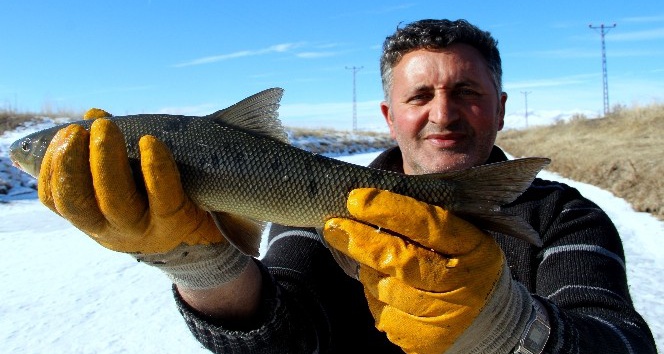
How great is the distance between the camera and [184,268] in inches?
88.4

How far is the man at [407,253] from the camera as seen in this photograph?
194 cm

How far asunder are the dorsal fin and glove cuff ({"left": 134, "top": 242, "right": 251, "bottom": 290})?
51 cm

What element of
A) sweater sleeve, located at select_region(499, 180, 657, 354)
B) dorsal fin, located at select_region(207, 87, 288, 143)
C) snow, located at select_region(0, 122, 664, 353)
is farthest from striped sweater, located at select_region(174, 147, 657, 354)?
snow, located at select_region(0, 122, 664, 353)

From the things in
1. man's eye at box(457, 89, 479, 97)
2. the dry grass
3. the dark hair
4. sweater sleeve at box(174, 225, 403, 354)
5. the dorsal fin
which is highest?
the dark hair

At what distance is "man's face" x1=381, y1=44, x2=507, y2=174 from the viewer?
2.94 m

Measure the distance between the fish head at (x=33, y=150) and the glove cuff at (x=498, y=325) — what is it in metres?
1.82

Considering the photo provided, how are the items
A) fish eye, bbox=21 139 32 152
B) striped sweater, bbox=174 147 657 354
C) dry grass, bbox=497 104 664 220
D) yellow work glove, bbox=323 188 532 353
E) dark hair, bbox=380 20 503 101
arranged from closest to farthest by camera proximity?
yellow work glove, bbox=323 188 532 353 → striped sweater, bbox=174 147 657 354 → fish eye, bbox=21 139 32 152 → dark hair, bbox=380 20 503 101 → dry grass, bbox=497 104 664 220

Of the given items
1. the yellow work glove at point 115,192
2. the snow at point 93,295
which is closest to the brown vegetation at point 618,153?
the snow at point 93,295

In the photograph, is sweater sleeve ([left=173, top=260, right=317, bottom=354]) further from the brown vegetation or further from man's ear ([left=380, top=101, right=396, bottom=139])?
the brown vegetation

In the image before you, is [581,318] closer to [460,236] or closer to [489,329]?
[489,329]

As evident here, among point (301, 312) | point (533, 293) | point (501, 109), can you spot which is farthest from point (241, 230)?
point (501, 109)

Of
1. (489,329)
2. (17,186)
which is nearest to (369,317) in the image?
(489,329)

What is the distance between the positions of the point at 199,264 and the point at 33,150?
2.78ft

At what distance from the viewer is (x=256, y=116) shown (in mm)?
2199
